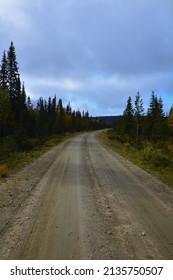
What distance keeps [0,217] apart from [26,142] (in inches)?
1058

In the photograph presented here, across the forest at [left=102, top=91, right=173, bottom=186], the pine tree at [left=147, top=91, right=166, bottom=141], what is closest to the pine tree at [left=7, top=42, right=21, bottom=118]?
the forest at [left=102, top=91, right=173, bottom=186]

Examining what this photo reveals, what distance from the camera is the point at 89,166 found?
16.9m

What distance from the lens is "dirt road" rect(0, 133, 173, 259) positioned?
216 inches

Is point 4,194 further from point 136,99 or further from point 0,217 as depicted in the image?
point 136,99

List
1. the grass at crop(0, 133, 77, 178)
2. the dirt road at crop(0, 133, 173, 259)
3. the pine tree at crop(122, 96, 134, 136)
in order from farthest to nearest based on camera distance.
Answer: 1. the pine tree at crop(122, 96, 134, 136)
2. the grass at crop(0, 133, 77, 178)
3. the dirt road at crop(0, 133, 173, 259)

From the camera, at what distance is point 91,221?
7277mm

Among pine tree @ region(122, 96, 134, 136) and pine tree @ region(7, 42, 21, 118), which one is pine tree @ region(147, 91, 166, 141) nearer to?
pine tree @ region(122, 96, 134, 136)

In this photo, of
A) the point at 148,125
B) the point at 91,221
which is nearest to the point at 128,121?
the point at 148,125

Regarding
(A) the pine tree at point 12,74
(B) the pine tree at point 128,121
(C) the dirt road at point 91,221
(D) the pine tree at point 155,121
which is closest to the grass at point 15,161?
(C) the dirt road at point 91,221

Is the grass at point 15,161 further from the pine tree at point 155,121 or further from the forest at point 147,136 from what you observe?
the pine tree at point 155,121

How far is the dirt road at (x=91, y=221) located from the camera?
5480mm

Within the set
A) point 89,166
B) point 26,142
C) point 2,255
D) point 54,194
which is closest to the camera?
point 2,255

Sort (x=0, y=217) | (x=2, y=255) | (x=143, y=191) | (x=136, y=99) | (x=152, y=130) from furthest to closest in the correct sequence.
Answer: (x=152, y=130)
(x=136, y=99)
(x=143, y=191)
(x=0, y=217)
(x=2, y=255)
